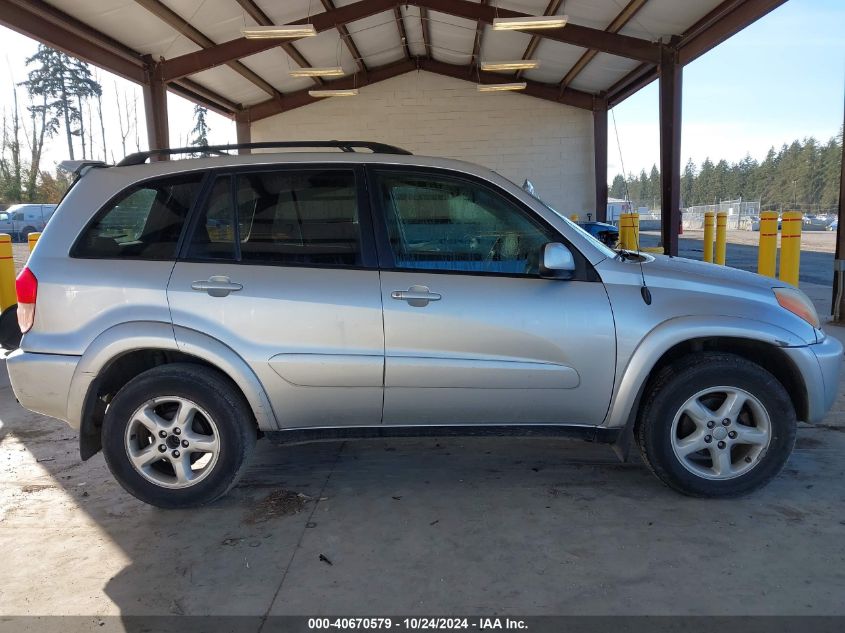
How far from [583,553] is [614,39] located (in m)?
14.2

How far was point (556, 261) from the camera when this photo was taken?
3.01 meters

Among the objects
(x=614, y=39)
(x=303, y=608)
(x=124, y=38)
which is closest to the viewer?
(x=303, y=608)

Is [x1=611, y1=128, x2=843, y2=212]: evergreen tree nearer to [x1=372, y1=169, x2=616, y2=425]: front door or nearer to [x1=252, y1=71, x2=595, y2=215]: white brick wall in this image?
[x1=252, y1=71, x2=595, y2=215]: white brick wall

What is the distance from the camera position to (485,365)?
3.11m

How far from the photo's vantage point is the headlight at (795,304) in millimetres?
3254

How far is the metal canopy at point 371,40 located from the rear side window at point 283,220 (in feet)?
32.5

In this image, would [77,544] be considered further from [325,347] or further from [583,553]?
[583,553]

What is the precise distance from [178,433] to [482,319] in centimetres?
170

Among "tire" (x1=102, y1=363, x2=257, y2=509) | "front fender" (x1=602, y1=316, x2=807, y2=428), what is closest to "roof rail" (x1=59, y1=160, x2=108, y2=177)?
"tire" (x1=102, y1=363, x2=257, y2=509)

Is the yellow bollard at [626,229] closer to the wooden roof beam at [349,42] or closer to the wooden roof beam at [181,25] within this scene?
the wooden roof beam at [349,42]

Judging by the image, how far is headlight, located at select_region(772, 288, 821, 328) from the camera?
3.25 metres

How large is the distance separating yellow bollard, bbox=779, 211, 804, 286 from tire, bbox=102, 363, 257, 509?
7.48 meters

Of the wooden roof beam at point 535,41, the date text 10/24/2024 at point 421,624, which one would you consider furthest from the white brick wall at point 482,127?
the date text 10/24/2024 at point 421,624

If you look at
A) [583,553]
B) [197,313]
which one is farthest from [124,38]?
[583,553]
